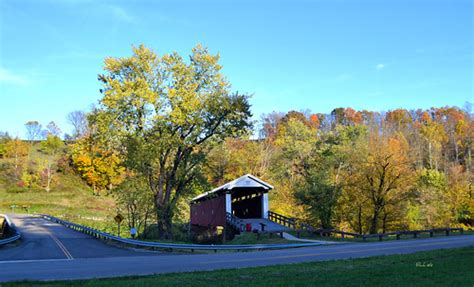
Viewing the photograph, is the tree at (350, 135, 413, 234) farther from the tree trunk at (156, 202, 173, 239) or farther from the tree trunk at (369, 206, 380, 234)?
the tree trunk at (156, 202, 173, 239)

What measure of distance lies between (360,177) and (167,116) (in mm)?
16342

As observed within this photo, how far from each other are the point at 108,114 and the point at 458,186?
38681 millimetres

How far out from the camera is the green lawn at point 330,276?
9.59 metres

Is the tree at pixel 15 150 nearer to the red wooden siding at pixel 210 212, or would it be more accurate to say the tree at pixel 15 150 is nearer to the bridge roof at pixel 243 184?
the red wooden siding at pixel 210 212

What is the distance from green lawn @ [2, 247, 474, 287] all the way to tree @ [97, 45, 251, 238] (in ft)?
57.7

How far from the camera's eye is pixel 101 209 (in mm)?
68812

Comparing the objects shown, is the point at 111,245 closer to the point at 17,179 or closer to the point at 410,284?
the point at 410,284

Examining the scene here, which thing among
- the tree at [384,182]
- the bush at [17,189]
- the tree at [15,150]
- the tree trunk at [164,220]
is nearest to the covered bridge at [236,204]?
the tree trunk at [164,220]

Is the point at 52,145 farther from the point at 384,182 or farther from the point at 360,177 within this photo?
the point at 384,182

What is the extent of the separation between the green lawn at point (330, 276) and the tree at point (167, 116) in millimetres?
17597

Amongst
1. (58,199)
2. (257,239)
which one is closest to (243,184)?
(257,239)

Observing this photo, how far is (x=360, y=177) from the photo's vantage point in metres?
35.3

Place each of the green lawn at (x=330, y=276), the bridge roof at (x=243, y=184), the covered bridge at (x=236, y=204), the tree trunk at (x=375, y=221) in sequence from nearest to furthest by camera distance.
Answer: the green lawn at (x=330, y=276) → the bridge roof at (x=243, y=184) → the covered bridge at (x=236, y=204) → the tree trunk at (x=375, y=221)

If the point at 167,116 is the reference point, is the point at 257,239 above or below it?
below
